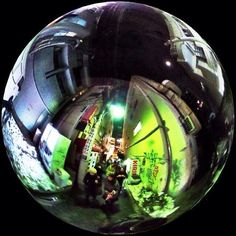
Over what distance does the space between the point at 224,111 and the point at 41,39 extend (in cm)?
125

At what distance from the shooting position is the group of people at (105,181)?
13.1 feet

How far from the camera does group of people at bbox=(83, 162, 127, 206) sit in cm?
398

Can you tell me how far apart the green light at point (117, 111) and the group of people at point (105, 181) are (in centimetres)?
28

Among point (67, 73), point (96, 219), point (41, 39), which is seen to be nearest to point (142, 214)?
point (96, 219)

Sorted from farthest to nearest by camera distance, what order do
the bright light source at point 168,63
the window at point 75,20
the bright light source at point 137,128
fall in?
the window at point 75,20, the bright light source at point 168,63, the bright light source at point 137,128

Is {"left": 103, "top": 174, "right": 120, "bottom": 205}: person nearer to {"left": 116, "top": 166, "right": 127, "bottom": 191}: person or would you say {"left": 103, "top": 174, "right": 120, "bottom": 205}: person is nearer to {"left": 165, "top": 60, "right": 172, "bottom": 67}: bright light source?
{"left": 116, "top": 166, "right": 127, "bottom": 191}: person

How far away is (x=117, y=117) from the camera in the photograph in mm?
3926

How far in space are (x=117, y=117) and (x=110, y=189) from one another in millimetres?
443

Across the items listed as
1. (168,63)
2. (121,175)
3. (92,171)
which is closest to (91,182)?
(92,171)

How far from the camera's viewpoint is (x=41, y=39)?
4.34 m

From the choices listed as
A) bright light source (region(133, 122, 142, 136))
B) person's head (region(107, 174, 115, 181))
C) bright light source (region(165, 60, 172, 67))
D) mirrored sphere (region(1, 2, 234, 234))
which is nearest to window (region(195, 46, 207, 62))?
mirrored sphere (region(1, 2, 234, 234))

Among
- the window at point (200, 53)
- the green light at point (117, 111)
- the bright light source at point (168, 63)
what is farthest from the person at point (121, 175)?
the window at point (200, 53)

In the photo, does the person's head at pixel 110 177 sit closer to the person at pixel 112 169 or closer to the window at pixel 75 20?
the person at pixel 112 169

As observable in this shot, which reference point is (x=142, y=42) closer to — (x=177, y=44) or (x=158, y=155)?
(x=177, y=44)
